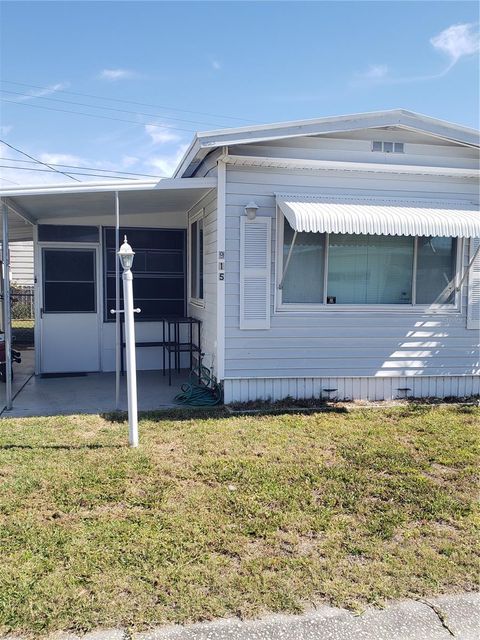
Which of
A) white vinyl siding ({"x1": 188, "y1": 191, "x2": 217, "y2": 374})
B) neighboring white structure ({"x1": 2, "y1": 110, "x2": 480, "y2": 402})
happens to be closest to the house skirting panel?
neighboring white structure ({"x1": 2, "y1": 110, "x2": 480, "y2": 402})

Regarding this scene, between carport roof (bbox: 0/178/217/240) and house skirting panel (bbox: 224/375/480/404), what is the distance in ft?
8.46

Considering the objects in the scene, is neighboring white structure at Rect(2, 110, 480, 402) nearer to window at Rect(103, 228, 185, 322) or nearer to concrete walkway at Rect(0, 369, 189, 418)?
concrete walkway at Rect(0, 369, 189, 418)

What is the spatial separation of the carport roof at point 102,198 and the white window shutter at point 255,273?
78cm

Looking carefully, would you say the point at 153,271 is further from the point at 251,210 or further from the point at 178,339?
the point at 251,210

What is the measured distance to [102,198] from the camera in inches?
268

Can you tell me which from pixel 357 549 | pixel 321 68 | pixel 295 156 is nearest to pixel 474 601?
pixel 357 549

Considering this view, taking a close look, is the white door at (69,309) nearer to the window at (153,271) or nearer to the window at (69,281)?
the window at (69,281)

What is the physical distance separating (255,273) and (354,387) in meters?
2.08

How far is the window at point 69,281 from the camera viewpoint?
8680 mm

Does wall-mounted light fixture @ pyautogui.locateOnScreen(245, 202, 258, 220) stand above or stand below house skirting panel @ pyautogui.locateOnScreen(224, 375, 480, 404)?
above

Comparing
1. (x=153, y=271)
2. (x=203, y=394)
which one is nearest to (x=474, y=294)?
(x=203, y=394)

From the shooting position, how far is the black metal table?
8156 millimetres

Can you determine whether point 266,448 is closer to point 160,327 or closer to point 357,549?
point 357,549

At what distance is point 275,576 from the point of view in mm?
2877
